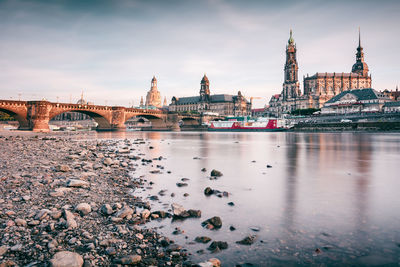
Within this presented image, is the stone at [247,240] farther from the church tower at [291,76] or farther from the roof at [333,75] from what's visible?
the roof at [333,75]

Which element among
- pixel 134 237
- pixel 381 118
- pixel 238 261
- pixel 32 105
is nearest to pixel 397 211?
pixel 238 261

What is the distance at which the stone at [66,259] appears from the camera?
4008 mm

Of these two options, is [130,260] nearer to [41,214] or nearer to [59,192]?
[41,214]

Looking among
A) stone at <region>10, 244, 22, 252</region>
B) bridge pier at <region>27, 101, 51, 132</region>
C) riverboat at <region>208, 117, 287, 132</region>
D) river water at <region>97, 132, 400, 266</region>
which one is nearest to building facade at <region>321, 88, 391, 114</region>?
riverboat at <region>208, 117, 287, 132</region>

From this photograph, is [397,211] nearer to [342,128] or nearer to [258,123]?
[342,128]

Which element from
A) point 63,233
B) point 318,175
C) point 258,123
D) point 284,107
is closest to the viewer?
point 63,233

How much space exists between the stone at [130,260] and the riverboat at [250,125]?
9898 centimetres

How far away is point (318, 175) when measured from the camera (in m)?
13.4

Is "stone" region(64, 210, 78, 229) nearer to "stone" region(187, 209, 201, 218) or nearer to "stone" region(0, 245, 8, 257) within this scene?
"stone" region(0, 245, 8, 257)

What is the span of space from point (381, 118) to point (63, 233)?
9638 centimetres

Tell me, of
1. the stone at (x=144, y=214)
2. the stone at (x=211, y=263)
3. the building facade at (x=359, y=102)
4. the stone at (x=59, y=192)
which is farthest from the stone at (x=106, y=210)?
the building facade at (x=359, y=102)

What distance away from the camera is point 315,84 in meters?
168

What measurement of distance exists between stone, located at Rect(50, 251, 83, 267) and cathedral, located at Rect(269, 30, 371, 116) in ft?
568

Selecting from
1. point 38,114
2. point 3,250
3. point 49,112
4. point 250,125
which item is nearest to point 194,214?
point 3,250
